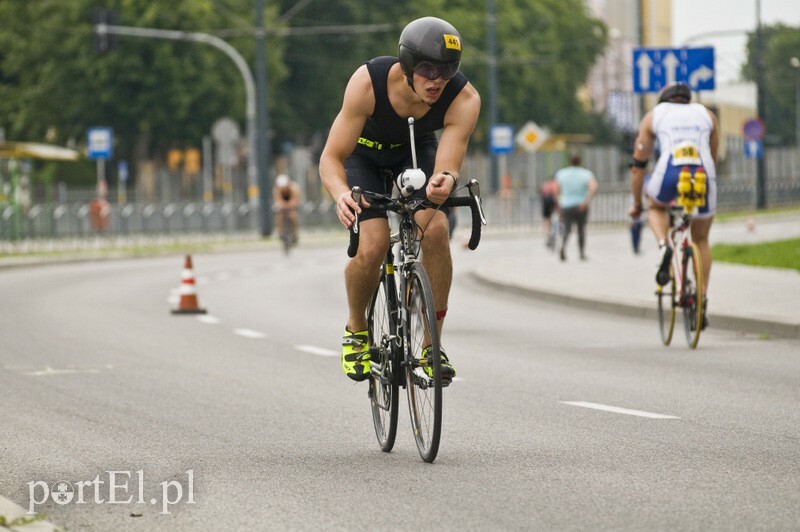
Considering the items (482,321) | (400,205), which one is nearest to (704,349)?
(482,321)

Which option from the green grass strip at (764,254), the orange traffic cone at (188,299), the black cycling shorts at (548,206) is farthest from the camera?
the black cycling shorts at (548,206)

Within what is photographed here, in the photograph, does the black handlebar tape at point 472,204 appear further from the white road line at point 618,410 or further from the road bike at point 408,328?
the white road line at point 618,410

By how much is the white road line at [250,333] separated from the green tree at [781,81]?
375 ft

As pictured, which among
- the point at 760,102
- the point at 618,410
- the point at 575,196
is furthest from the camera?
the point at 760,102

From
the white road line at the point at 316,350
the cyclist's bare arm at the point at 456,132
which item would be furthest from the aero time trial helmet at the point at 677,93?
the cyclist's bare arm at the point at 456,132

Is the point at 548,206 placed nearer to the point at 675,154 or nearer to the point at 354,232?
the point at 675,154

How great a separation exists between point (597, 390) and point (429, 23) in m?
3.67

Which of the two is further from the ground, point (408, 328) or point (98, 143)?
point (98, 143)

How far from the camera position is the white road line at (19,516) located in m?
5.81

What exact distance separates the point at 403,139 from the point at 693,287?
560 cm

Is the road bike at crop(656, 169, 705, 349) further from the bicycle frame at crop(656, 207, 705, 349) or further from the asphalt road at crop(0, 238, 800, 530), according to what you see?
the asphalt road at crop(0, 238, 800, 530)

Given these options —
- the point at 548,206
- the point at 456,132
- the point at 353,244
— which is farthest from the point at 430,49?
the point at 548,206

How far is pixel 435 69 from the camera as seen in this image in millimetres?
7395

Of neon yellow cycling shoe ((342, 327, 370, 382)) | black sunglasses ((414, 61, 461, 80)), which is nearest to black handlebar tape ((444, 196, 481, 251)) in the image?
black sunglasses ((414, 61, 461, 80))
